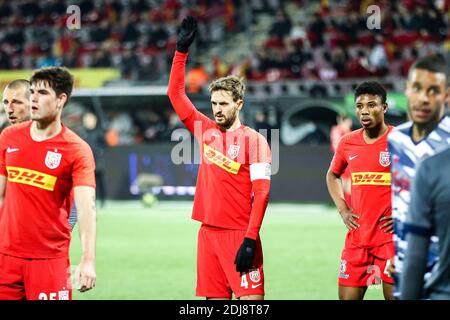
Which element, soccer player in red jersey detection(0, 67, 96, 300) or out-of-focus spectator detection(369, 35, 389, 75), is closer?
soccer player in red jersey detection(0, 67, 96, 300)

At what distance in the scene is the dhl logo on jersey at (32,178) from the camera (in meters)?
6.15

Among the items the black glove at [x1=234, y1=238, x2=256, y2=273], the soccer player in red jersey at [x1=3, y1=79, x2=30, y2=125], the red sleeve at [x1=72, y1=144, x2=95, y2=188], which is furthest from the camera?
the soccer player in red jersey at [x1=3, y1=79, x2=30, y2=125]

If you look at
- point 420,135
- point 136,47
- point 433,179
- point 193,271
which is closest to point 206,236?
point 420,135

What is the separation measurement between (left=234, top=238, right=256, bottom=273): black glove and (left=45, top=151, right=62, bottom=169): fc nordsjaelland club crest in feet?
5.61

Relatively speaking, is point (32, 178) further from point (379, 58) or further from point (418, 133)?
point (379, 58)

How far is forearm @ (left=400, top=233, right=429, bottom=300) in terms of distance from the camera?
4461mm

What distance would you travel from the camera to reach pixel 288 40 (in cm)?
2705

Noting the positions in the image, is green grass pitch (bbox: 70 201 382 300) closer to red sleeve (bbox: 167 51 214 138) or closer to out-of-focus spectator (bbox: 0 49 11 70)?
red sleeve (bbox: 167 51 214 138)

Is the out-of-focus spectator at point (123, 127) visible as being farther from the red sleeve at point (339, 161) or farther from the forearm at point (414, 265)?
the forearm at point (414, 265)

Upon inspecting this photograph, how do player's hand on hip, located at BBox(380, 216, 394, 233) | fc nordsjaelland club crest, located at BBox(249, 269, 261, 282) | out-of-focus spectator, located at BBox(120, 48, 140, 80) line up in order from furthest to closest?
out-of-focus spectator, located at BBox(120, 48, 140, 80), player's hand on hip, located at BBox(380, 216, 394, 233), fc nordsjaelland club crest, located at BBox(249, 269, 261, 282)

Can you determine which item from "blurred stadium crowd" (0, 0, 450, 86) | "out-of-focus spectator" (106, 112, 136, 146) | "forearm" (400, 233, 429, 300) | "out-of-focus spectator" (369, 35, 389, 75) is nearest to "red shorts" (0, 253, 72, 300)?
"forearm" (400, 233, 429, 300)

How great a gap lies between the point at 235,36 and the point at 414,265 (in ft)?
86.0
